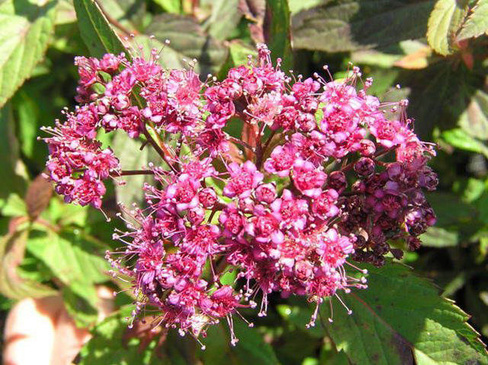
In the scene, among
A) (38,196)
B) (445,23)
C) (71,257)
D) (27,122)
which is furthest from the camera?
(27,122)

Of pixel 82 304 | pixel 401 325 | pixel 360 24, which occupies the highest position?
pixel 360 24

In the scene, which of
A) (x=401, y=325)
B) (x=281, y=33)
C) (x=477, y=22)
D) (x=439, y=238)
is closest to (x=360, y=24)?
(x=281, y=33)

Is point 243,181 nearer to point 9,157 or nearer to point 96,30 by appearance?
point 96,30

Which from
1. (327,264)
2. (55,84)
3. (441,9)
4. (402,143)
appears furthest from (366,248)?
(55,84)

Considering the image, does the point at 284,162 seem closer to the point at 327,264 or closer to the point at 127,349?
the point at 327,264

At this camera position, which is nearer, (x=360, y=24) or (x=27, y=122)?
(x=360, y=24)

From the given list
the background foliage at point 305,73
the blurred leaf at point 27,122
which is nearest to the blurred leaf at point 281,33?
the background foliage at point 305,73

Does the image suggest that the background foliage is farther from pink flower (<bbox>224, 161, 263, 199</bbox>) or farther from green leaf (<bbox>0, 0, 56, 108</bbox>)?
pink flower (<bbox>224, 161, 263, 199</bbox>)
